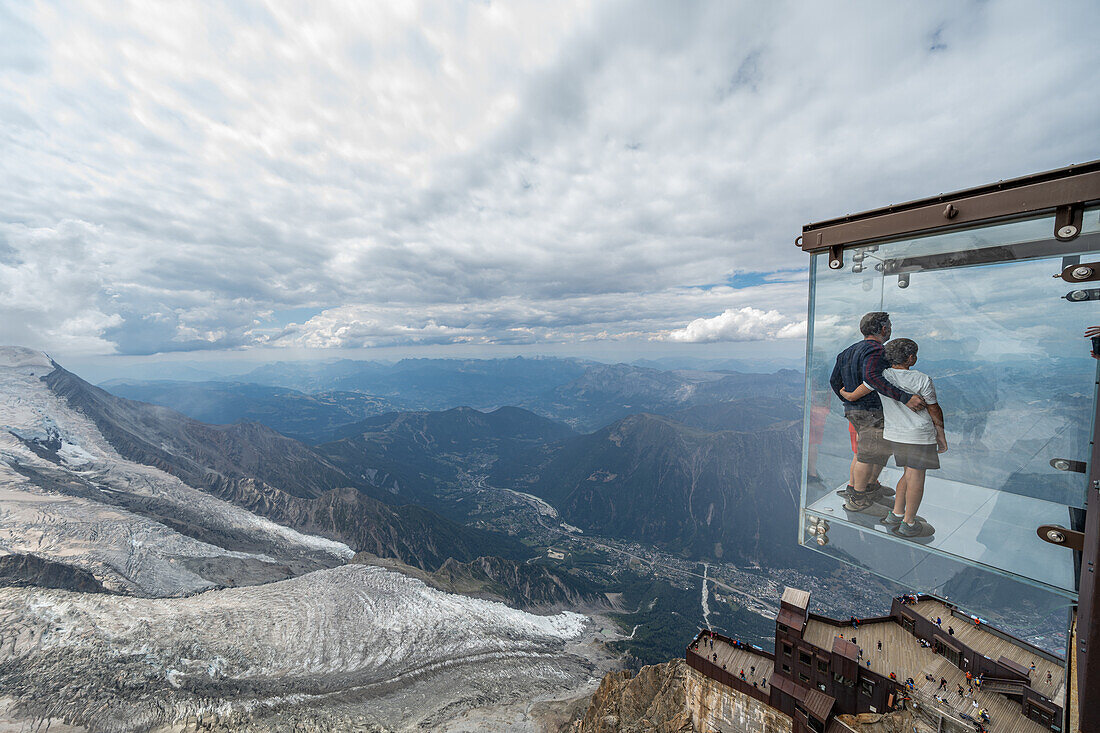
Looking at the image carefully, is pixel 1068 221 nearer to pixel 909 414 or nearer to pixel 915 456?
pixel 909 414

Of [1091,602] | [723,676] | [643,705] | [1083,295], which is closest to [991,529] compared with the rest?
[1091,602]

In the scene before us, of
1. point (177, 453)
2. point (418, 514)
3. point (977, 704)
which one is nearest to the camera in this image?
point (977, 704)

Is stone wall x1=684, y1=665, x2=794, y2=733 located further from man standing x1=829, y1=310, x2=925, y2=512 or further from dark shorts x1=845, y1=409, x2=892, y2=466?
dark shorts x1=845, y1=409, x2=892, y2=466

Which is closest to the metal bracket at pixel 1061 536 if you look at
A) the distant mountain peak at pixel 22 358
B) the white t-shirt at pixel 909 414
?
the white t-shirt at pixel 909 414

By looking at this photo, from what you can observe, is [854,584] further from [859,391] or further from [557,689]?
[859,391]

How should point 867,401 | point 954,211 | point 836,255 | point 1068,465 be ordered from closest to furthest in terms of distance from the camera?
point 954,211 < point 1068,465 < point 836,255 < point 867,401

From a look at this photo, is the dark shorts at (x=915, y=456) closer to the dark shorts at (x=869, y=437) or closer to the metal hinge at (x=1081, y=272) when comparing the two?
the dark shorts at (x=869, y=437)

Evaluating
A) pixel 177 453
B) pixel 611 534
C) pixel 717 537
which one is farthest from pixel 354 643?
pixel 717 537
